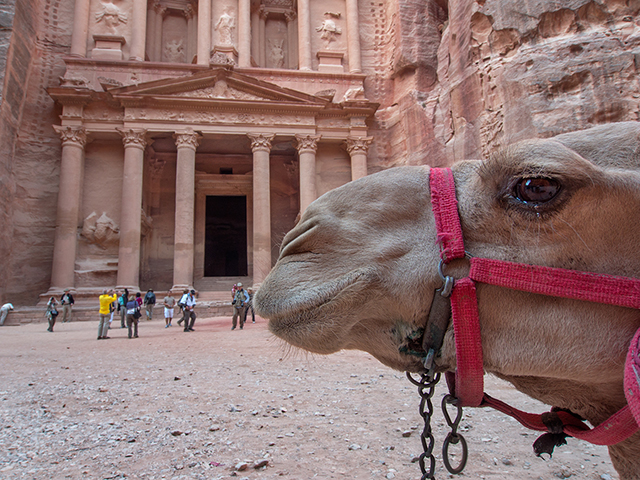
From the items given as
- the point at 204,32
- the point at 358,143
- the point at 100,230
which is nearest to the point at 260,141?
the point at 358,143

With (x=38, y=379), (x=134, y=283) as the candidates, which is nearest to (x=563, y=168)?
(x=38, y=379)

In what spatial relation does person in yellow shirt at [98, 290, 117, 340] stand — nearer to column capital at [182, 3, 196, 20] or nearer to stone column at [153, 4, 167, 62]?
stone column at [153, 4, 167, 62]

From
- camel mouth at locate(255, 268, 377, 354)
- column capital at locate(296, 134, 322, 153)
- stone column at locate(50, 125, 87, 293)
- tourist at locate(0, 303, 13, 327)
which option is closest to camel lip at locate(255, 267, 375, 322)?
camel mouth at locate(255, 268, 377, 354)

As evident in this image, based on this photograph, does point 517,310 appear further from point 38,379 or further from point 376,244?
point 38,379

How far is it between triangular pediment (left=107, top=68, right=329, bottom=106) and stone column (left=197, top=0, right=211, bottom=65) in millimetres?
2363

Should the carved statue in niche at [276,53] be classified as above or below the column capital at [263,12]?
below

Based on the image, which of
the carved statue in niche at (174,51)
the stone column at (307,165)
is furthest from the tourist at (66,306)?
the carved statue in niche at (174,51)

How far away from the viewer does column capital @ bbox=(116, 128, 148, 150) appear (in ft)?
68.0

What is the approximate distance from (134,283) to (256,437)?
17966 millimetres

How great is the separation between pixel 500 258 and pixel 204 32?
26.3 m

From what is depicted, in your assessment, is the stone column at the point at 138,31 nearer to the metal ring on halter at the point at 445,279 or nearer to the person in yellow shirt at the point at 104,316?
the person in yellow shirt at the point at 104,316

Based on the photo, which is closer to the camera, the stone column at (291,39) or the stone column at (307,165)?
the stone column at (307,165)

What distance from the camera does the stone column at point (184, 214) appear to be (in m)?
19.9

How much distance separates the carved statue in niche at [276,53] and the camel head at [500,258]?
91.4ft
